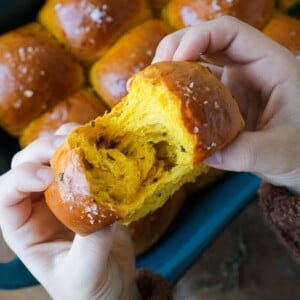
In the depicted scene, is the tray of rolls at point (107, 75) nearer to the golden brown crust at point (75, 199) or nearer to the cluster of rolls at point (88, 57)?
the cluster of rolls at point (88, 57)

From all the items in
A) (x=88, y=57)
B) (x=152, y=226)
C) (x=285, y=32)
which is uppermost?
(x=88, y=57)

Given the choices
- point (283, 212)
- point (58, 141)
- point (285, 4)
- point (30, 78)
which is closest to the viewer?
point (58, 141)

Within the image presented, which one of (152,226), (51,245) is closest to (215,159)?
(51,245)

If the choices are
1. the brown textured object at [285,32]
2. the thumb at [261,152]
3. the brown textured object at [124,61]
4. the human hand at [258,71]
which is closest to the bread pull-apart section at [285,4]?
the brown textured object at [285,32]

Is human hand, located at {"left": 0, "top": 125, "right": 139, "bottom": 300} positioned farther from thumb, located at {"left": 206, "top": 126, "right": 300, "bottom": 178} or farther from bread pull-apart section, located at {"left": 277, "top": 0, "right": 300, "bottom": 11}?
bread pull-apart section, located at {"left": 277, "top": 0, "right": 300, "bottom": 11}

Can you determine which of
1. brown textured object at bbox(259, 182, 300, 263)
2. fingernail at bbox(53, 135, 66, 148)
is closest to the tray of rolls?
brown textured object at bbox(259, 182, 300, 263)

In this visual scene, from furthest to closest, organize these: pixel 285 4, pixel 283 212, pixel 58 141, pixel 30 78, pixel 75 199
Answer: pixel 285 4 < pixel 30 78 < pixel 283 212 < pixel 58 141 < pixel 75 199

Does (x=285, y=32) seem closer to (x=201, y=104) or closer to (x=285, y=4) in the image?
(x=285, y=4)
